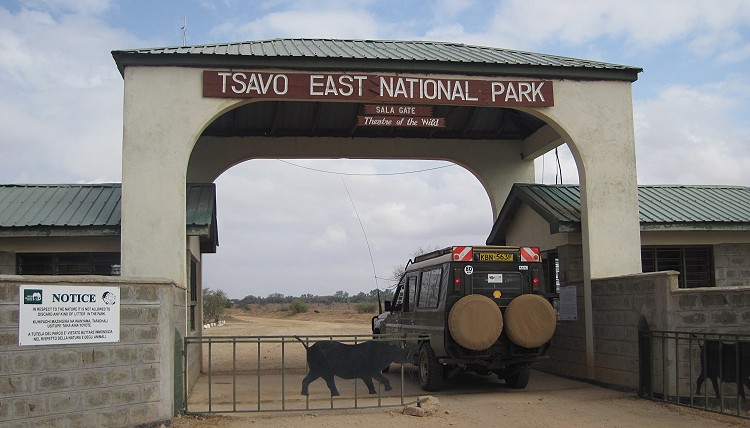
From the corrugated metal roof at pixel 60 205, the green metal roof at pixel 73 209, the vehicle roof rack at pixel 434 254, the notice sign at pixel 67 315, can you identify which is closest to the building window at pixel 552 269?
the vehicle roof rack at pixel 434 254

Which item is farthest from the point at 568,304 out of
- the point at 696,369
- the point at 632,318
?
the point at 696,369

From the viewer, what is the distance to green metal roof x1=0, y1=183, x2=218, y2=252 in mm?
14852

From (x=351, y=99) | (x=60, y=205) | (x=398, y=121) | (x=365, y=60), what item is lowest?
(x=60, y=205)

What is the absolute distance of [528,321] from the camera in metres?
13.0

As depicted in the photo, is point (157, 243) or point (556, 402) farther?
point (157, 243)

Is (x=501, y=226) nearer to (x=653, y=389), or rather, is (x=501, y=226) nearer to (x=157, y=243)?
(x=653, y=389)

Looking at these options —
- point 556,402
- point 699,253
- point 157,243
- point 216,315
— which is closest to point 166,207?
point 157,243

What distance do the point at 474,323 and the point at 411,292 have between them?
3.12 m

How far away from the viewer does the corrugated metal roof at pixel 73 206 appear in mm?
14938

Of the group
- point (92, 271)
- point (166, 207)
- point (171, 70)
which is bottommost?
point (92, 271)

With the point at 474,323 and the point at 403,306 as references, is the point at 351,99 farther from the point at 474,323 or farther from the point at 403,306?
the point at 474,323

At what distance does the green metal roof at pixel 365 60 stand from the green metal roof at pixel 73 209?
2.97 m

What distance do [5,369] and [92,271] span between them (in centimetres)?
716

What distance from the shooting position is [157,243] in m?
13.5
